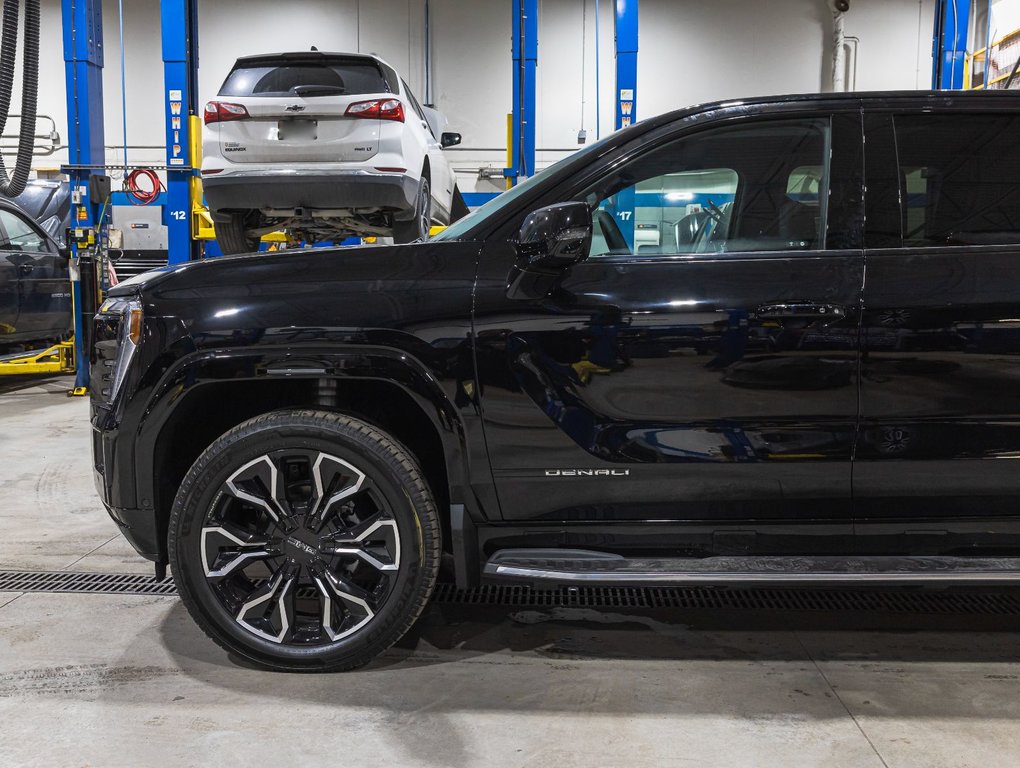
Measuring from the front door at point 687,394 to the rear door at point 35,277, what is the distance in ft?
25.1

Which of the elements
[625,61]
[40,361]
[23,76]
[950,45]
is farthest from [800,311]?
[40,361]

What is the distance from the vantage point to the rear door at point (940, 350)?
2398 mm

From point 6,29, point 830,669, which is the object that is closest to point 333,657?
Result: point 830,669

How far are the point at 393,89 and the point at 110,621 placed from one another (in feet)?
13.6

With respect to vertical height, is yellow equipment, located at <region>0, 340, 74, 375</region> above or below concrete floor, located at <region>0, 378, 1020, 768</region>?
above

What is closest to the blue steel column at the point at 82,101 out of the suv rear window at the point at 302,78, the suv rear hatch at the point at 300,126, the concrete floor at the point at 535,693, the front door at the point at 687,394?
the suv rear window at the point at 302,78

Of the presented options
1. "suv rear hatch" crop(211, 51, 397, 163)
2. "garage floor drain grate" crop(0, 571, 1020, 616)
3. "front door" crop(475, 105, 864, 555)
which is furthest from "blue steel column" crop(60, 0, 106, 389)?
"front door" crop(475, 105, 864, 555)

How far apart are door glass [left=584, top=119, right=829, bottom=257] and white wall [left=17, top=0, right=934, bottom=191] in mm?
14039

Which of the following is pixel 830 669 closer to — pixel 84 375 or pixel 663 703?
pixel 663 703

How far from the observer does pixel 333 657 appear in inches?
101

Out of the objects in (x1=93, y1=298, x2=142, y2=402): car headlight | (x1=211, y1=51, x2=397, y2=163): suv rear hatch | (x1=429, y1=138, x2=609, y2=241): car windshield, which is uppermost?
(x1=211, y1=51, x2=397, y2=163): suv rear hatch

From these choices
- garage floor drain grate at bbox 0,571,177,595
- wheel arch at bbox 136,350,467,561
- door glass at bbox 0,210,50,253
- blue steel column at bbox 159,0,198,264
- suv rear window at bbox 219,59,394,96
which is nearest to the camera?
Answer: wheel arch at bbox 136,350,467,561

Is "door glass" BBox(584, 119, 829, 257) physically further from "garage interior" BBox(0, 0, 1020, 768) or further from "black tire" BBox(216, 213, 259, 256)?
"black tire" BBox(216, 213, 259, 256)

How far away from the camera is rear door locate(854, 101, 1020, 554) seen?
240 centimetres
